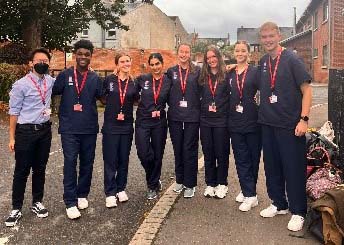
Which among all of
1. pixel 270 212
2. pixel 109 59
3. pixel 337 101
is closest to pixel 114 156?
pixel 270 212

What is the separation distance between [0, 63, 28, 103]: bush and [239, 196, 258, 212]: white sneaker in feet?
38.2

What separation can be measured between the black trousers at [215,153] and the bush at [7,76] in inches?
434

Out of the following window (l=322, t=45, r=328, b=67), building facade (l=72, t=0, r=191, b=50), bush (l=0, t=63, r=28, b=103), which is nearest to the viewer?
bush (l=0, t=63, r=28, b=103)

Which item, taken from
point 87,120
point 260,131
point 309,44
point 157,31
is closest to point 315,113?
point 260,131

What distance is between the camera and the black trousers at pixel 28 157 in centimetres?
488

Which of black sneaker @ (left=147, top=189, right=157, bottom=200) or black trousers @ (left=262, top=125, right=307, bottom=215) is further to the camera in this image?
black sneaker @ (left=147, top=189, right=157, bottom=200)

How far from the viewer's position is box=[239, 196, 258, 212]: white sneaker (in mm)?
5252

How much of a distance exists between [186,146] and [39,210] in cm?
203

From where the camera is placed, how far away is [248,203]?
5309 millimetres

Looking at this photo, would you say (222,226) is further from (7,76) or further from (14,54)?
(14,54)

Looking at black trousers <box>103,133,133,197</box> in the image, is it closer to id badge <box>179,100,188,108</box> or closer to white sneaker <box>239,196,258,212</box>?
id badge <box>179,100,188,108</box>

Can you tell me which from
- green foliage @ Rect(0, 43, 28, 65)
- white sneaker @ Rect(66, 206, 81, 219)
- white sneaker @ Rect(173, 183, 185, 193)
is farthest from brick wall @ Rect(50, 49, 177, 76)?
white sneaker @ Rect(66, 206, 81, 219)

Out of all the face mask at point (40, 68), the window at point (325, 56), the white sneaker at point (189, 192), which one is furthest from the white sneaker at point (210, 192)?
the window at point (325, 56)

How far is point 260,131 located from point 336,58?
78.4 ft
